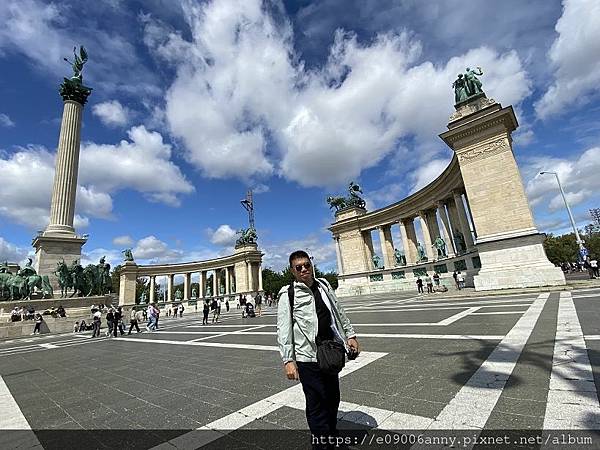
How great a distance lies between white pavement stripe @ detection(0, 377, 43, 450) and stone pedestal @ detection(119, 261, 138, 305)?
63504 mm

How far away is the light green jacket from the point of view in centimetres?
271

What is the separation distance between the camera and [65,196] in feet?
102

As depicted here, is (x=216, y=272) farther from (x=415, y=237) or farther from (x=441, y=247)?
(x=441, y=247)

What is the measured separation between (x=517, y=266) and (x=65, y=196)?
40.0 m

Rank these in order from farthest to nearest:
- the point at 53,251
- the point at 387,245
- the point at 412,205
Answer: the point at 387,245 < the point at 412,205 < the point at 53,251

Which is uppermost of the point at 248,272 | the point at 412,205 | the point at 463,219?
the point at 412,205

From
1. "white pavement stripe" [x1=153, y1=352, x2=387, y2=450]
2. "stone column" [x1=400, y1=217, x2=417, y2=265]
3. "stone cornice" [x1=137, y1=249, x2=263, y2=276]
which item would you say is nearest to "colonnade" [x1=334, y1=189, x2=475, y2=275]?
"stone column" [x1=400, y1=217, x2=417, y2=265]

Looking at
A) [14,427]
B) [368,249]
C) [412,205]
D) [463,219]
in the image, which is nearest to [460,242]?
[463,219]

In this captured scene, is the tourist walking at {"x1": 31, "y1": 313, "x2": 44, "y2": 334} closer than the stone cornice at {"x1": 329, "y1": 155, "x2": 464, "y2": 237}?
Yes

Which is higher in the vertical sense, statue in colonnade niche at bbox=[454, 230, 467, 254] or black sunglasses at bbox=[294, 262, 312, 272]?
statue in colonnade niche at bbox=[454, 230, 467, 254]

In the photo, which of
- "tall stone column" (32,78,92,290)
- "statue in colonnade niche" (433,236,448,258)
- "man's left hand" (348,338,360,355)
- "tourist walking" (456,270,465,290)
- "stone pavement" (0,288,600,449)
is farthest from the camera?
"statue in colonnade niche" (433,236,448,258)

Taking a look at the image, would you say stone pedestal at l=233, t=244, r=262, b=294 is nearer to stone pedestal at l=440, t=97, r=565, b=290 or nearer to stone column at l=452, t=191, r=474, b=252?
stone column at l=452, t=191, r=474, b=252

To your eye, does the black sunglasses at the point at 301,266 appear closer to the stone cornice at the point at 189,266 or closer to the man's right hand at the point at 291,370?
the man's right hand at the point at 291,370

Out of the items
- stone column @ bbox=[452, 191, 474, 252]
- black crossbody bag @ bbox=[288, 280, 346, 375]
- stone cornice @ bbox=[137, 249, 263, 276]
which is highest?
stone cornice @ bbox=[137, 249, 263, 276]
